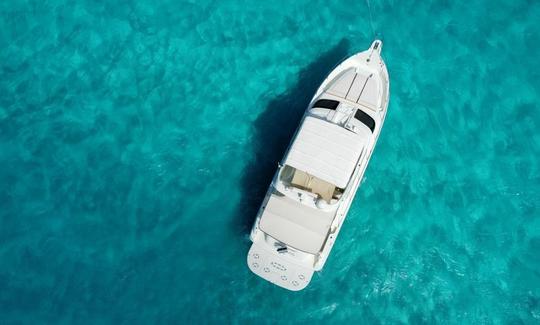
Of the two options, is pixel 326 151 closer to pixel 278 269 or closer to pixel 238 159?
pixel 278 269

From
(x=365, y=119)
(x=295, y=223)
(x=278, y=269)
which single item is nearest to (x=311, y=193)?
(x=295, y=223)

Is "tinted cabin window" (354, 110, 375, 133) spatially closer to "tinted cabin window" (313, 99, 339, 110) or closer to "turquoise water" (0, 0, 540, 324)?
"tinted cabin window" (313, 99, 339, 110)

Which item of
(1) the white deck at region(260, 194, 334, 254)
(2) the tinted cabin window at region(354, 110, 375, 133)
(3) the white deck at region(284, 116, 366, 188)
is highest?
(2) the tinted cabin window at region(354, 110, 375, 133)

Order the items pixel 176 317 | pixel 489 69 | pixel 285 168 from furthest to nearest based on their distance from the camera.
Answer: pixel 489 69
pixel 176 317
pixel 285 168

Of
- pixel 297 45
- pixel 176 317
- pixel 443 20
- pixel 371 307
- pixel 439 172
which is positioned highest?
pixel 443 20

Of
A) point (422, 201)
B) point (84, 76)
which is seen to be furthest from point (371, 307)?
point (84, 76)

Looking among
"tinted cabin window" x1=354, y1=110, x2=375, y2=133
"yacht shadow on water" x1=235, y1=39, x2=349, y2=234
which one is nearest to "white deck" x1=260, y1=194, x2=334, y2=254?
"yacht shadow on water" x1=235, y1=39, x2=349, y2=234

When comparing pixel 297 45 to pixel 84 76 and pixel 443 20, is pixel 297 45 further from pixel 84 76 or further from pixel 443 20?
pixel 84 76
